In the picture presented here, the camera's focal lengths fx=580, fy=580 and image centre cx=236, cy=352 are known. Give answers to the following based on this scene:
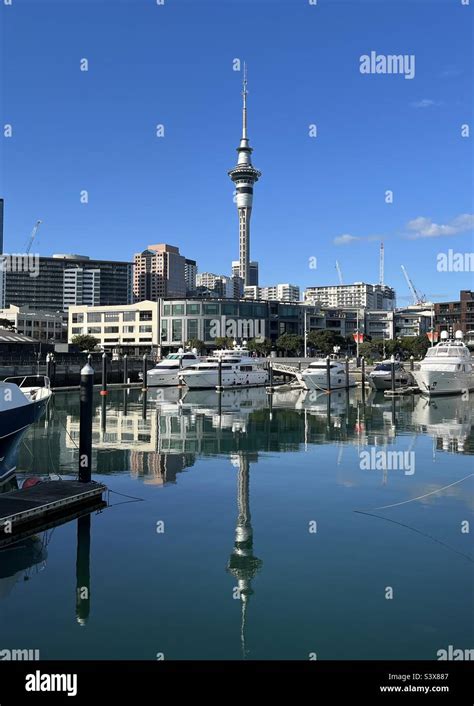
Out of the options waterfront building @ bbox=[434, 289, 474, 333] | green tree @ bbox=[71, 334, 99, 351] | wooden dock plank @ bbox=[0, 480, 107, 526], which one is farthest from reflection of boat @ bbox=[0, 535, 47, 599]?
waterfront building @ bbox=[434, 289, 474, 333]

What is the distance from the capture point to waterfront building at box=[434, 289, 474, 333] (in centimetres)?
16388

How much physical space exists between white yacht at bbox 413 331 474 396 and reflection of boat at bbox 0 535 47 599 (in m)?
57.3

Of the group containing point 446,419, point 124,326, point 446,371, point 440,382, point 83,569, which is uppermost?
point 124,326

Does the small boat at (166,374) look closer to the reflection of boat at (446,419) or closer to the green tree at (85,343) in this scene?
the reflection of boat at (446,419)

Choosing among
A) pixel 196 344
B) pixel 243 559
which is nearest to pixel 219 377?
pixel 243 559

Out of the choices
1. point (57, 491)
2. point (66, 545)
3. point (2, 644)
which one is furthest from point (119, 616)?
point (57, 491)

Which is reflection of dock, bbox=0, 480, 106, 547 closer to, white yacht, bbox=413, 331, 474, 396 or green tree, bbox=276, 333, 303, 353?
white yacht, bbox=413, 331, 474, 396

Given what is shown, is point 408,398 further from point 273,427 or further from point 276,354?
point 276,354

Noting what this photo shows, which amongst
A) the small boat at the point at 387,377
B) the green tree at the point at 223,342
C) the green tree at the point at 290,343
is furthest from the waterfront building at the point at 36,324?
the small boat at the point at 387,377

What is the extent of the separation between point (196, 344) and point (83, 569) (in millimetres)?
121319

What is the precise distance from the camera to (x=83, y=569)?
13.5 metres

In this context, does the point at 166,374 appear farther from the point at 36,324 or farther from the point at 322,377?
the point at 36,324

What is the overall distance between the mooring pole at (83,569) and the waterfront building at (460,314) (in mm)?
161516
